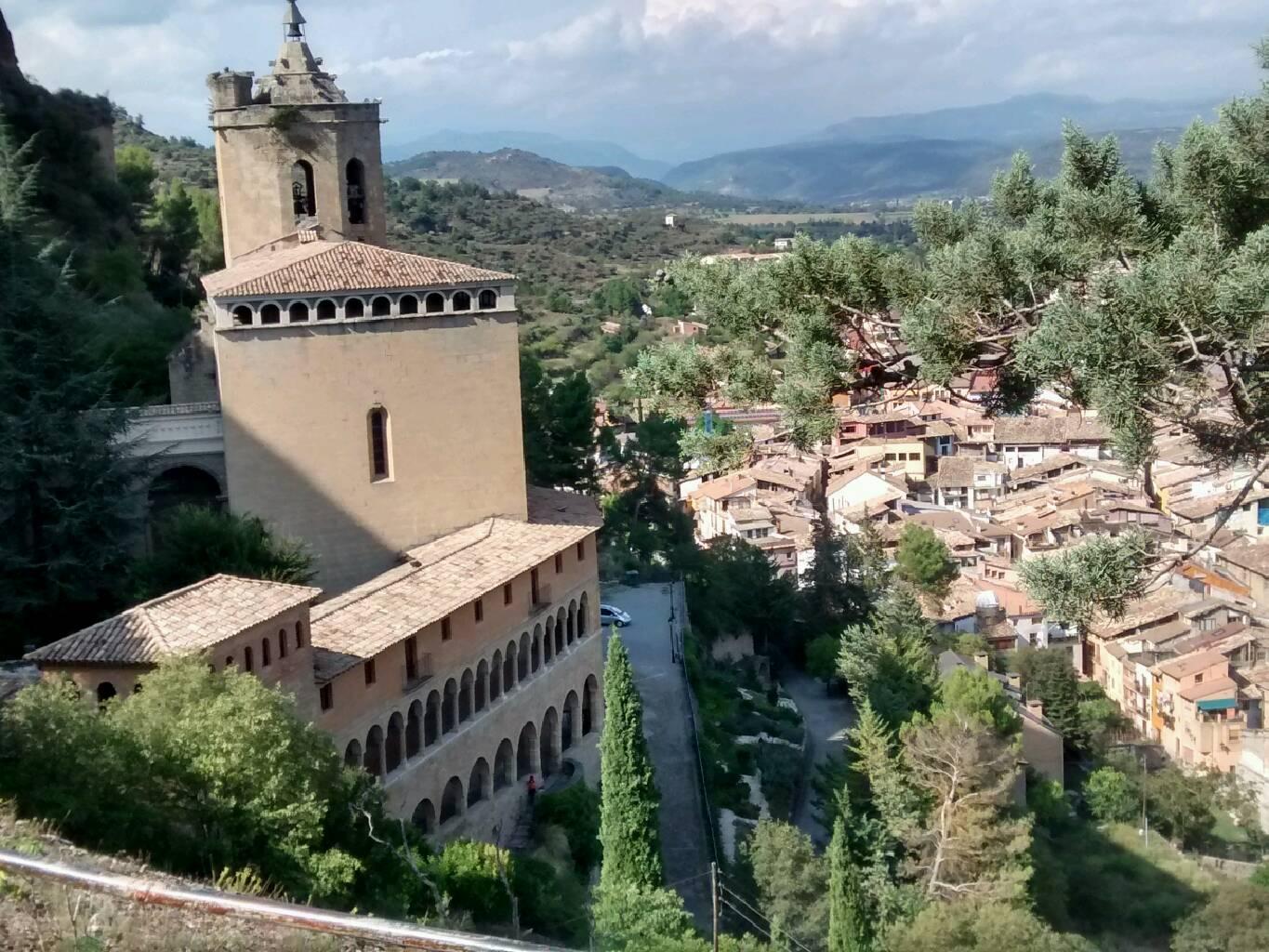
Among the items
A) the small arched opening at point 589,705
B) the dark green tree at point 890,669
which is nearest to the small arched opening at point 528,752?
the small arched opening at point 589,705

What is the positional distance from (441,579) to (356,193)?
7.15 m

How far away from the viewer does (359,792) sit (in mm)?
12906

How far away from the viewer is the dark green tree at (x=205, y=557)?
54.3 ft

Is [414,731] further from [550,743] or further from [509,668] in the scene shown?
[550,743]

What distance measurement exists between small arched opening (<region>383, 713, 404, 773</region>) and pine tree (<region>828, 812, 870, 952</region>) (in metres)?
5.33

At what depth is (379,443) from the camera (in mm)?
19109

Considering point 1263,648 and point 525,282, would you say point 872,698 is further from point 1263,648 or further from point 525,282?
point 525,282

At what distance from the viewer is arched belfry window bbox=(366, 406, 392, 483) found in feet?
62.2

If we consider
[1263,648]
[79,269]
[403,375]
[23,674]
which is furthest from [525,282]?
[23,674]

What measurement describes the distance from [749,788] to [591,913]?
873cm

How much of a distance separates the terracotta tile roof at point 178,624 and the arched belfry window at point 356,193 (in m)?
9.07

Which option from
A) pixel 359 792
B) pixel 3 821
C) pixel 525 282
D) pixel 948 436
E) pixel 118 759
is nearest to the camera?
pixel 3 821

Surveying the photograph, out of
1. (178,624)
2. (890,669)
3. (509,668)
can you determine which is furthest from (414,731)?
(890,669)

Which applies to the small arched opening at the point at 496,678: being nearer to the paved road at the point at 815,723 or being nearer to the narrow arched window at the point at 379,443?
the narrow arched window at the point at 379,443
